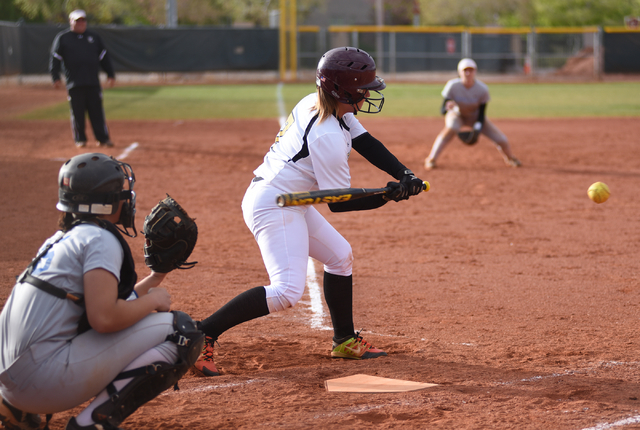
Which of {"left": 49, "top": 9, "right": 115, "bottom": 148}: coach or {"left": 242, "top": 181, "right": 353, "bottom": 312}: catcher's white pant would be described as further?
{"left": 49, "top": 9, "right": 115, "bottom": 148}: coach

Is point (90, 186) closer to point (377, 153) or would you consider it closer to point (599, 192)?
point (377, 153)

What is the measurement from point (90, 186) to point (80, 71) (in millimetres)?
9946

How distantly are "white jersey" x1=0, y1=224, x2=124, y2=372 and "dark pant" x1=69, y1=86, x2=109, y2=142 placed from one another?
32.6 ft

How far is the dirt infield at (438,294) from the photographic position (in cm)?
328

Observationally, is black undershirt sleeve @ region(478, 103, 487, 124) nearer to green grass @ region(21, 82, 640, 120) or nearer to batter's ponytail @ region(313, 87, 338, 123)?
batter's ponytail @ region(313, 87, 338, 123)

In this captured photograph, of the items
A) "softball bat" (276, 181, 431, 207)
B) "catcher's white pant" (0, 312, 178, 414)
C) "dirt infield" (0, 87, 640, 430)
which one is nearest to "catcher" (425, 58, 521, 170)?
"dirt infield" (0, 87, 640, 430)

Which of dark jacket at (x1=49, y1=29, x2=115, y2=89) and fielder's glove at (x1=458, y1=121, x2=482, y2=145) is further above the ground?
dark jacket at (x1=49, y1=29, x2=115, y2=89)

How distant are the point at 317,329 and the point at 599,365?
1.83 meters

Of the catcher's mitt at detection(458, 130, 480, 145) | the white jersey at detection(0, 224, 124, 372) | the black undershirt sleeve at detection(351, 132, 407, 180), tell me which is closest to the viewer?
the white jersey at detection(0, 224, 124, 372)

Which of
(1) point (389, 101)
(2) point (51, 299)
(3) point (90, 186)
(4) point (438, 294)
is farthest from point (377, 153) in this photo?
(1) point (389, 101)

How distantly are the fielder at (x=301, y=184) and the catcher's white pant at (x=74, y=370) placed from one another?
911 millimetres

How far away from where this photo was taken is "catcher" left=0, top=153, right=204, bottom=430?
104 inches

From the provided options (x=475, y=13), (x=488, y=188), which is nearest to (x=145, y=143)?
(x=488, y=188)

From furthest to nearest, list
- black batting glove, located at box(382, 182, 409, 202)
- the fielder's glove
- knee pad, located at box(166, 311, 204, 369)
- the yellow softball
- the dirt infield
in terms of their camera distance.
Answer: the fielder's glove < the yellow softball < black batting glove, located at box(382, 182, 409, 202) < the dirt infield < knee pad, located at box(166, 311, 204, 369)
